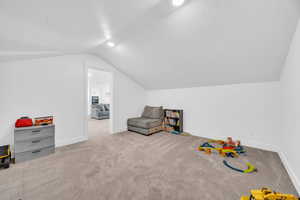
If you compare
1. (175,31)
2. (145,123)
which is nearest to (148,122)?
(145,123)

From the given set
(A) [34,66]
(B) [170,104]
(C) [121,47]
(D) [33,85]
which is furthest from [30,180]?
(B) [170,104]

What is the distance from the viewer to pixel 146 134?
3648 mm

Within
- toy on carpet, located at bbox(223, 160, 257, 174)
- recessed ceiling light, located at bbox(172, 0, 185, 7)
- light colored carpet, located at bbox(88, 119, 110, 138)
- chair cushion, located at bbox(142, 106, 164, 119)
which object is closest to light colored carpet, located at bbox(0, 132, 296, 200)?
toy on carpet, located at bbox(223, 160, 257, 174)

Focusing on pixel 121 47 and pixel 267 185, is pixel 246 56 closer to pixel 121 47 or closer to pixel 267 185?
pixel 267 185

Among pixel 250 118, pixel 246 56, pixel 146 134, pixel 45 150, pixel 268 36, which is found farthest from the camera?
pixel 146 134

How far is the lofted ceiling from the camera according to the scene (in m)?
1.24

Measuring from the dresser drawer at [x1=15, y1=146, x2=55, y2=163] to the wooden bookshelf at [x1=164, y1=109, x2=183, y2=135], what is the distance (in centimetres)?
323

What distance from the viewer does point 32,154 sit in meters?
2.19

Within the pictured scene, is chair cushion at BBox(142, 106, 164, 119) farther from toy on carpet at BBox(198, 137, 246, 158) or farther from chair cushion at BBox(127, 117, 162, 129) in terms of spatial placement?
toy on carpet at BBox(198, 137, 246, 158)

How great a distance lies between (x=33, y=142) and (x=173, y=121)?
11.8ft

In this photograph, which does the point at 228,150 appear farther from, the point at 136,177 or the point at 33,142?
the point at 33,142

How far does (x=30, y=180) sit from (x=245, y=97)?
444 cm

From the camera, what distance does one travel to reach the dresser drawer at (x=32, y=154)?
2.05 m

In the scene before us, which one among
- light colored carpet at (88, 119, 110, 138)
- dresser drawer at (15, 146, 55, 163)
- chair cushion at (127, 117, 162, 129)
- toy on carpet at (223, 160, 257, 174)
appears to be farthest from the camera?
light colored carpet at (88, 119, 110, 138)
